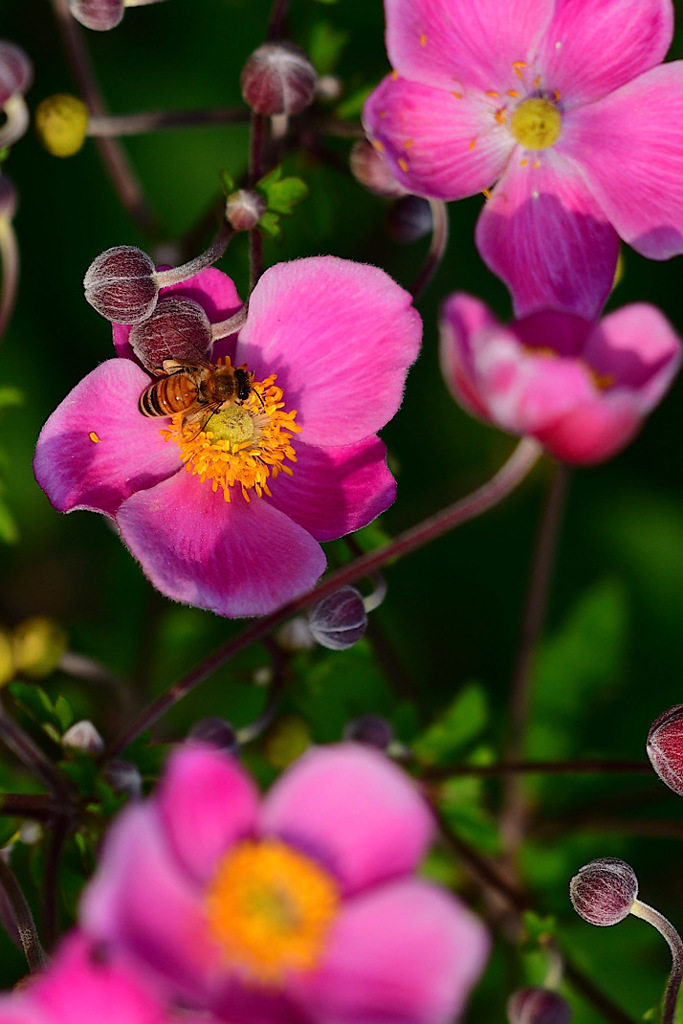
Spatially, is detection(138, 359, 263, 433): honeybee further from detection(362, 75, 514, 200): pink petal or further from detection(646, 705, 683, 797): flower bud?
detection(646, 705, 683, 797): flower bud

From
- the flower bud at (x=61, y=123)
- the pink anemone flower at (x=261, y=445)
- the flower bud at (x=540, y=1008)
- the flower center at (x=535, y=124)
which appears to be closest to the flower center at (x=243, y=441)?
the pink anemone flower at (x=261, y=445)

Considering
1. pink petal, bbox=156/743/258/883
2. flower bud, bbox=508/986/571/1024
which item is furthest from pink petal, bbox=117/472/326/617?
flower bud, bbox=508/986/571/1024

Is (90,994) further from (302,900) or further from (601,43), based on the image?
(601,43)

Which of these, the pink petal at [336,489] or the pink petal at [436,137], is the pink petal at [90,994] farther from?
the pink petal at [436,137]

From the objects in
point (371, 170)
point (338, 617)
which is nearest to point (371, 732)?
point (338, 617)

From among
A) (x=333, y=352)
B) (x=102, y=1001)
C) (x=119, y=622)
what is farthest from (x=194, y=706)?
(x=102, y=1001)

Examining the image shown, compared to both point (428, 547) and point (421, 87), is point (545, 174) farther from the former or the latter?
point (428, 547)
